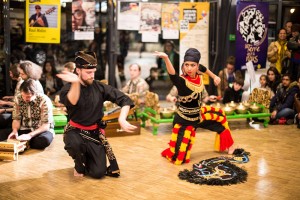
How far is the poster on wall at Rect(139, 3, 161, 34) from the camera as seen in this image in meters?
7.39

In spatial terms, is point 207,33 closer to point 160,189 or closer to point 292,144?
point 292,144

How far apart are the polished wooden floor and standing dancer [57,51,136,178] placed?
5.6 inches

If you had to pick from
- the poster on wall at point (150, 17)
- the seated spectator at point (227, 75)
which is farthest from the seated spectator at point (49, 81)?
the seated spectator at point (227, 75)

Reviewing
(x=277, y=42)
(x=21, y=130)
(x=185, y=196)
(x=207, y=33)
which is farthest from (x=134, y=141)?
(x=277, y=42)

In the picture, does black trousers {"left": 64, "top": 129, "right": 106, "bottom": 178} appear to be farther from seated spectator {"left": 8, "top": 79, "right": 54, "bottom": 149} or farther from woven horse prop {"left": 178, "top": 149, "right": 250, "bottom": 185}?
seated spectator {"left": 8, "top": 79, "right": 54, "bottom": 149}

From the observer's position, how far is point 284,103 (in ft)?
21.8

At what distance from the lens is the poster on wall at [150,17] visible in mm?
7386

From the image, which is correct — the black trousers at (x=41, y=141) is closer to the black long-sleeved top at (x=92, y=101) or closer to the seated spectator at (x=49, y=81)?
the black long-sleeved top at (x=92, y=101)

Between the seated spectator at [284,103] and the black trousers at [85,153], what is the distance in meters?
3.27

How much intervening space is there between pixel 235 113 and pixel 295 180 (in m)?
2.11

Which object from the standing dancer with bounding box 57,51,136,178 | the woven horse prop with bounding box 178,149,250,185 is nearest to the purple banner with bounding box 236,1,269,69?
the woven horse prop with bounding box 178,149,250,185

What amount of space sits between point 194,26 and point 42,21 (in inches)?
99.0

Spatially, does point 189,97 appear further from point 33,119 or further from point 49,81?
point 49,81

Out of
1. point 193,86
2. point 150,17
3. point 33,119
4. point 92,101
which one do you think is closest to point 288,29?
point 150,17
